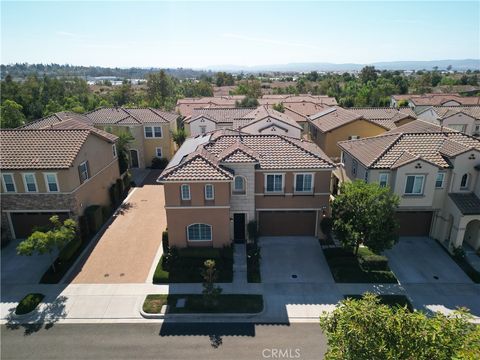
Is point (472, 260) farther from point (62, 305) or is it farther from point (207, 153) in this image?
point (62, 305)

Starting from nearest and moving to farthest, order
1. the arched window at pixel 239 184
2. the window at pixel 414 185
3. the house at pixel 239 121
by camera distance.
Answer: the arched window at pixel 239 184
the window at pixel 414 185
the house at pixel 239 121

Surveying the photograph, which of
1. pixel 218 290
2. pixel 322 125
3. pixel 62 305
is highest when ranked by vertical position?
pixel 322 125

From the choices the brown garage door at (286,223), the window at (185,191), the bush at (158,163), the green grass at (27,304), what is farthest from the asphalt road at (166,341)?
the bush at (158,163)

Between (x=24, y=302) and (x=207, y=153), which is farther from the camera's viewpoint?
(x=207, y=153)

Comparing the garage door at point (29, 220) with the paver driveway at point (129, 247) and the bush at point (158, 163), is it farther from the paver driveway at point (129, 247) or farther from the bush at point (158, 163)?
the bush at point (158, 163)

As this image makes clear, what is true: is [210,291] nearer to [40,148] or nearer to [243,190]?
[243,190]

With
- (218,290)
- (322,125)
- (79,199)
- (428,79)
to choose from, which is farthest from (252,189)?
(428,79)
